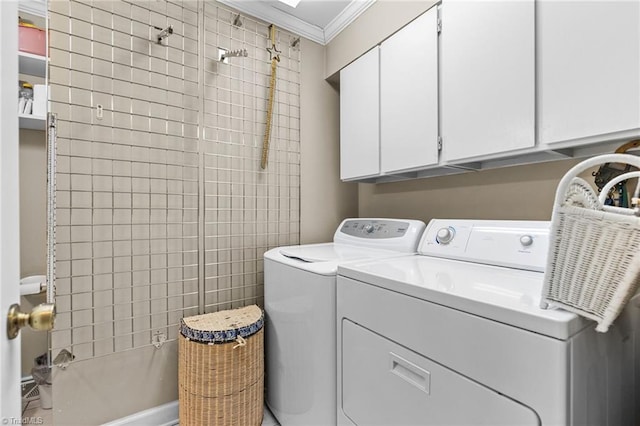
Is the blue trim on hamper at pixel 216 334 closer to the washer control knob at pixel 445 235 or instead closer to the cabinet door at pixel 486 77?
the washer control knob at pixel 445 235

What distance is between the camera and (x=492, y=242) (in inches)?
49.3

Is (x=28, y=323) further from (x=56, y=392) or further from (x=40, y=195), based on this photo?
(x=40, y=195)

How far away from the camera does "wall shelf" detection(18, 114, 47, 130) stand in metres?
1.47

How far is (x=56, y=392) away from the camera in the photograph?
4.62 feet

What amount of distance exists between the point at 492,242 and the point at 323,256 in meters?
0.79

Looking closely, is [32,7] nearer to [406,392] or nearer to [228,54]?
[228,54]

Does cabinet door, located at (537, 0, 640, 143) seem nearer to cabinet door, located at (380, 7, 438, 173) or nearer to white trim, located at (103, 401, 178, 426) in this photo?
cabinet door, located at (380, 7, 438, 173)

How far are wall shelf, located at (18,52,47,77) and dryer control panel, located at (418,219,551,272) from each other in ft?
6.69

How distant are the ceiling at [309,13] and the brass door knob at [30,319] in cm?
197

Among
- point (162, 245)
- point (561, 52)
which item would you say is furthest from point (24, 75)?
point (561, 52)

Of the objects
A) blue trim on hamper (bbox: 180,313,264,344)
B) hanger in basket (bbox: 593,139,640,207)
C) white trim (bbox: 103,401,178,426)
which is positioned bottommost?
white trim (bbox: 103,401,178,426)

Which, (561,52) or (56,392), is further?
(56,392)

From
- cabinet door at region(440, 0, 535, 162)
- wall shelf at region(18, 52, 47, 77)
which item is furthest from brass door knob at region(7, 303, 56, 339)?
cabinet door at region(440, 0, 535, 162)

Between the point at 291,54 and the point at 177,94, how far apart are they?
2.92ft
